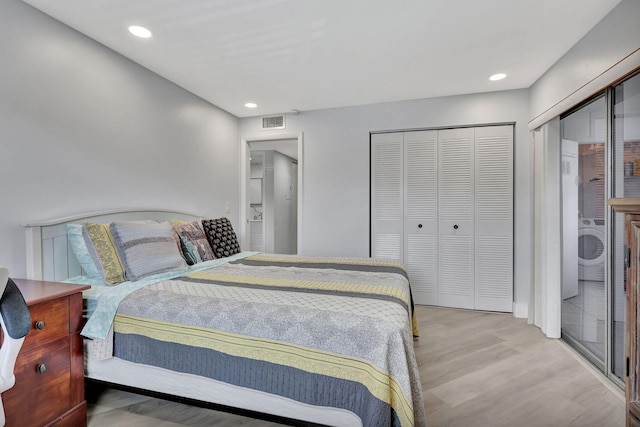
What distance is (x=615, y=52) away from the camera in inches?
74.0

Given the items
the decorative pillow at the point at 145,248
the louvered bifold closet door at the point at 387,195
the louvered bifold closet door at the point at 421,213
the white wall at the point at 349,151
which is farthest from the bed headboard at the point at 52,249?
the louvered bifold closet door at the point at 421,213

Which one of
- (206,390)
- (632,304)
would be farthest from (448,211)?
(206,390)

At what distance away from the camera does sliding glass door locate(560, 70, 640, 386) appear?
193 cm

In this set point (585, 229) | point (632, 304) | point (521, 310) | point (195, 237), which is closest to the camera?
point (632, 304)

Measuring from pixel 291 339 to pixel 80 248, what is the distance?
5.27ft

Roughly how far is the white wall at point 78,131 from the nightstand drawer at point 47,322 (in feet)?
2.10

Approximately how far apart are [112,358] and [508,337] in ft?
10.1

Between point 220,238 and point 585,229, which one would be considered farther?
point 220,238

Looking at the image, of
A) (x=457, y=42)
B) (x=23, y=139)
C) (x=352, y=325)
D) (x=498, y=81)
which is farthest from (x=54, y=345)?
(x=498, y=81)

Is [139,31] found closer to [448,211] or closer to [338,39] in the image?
[338,39]

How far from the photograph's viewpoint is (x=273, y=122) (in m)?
4.05

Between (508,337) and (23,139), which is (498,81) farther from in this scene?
(23,139)

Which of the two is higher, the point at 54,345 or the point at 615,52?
the point at 615,52

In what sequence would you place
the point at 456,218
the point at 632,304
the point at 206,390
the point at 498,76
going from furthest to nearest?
the point at 456,218
the point at 498,76
the point at 206,390
the point at 632,304
